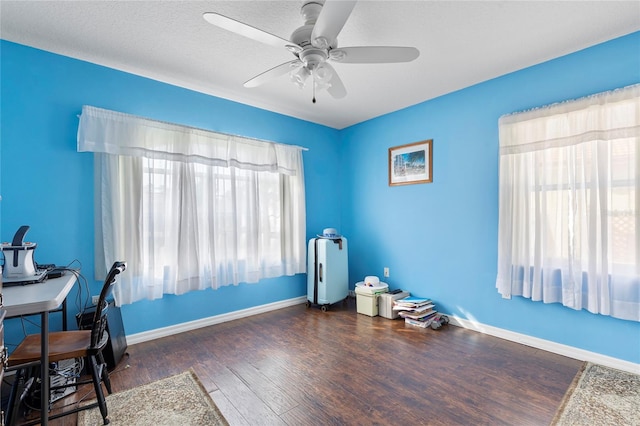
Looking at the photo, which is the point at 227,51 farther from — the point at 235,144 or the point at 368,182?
the point at 368,182

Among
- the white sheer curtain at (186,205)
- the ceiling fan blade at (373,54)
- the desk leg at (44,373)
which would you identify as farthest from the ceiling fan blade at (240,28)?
the desk leg at (44,373)

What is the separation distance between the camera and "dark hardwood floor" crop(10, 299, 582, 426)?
187 cm

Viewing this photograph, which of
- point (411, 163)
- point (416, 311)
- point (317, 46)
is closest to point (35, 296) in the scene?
point (317, 46)

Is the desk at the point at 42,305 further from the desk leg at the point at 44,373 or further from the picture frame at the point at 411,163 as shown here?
the picture frame at the point at 411,163

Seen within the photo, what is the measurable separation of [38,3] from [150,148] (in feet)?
3.84

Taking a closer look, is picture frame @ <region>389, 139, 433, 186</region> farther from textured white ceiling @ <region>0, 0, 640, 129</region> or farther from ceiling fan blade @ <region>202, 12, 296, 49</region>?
ceiling fan blade @ <region>202, 12, 296, 49</region>

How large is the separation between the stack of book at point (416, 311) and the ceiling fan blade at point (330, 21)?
2.68m

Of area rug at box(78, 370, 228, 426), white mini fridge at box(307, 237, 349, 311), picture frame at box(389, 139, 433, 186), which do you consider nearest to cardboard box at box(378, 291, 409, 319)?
white mini fridge at box(307, 237, 349, 311)

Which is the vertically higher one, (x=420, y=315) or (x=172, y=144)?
(x=172, y=144)

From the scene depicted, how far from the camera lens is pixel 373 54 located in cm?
188

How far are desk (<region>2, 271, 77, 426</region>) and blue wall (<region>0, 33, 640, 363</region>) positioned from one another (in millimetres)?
849

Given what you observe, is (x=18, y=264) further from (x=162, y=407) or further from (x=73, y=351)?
(x=162, y=407)

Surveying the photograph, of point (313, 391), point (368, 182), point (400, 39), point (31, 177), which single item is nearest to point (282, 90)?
point (400, 39)

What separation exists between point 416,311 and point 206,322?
7.32 ft
